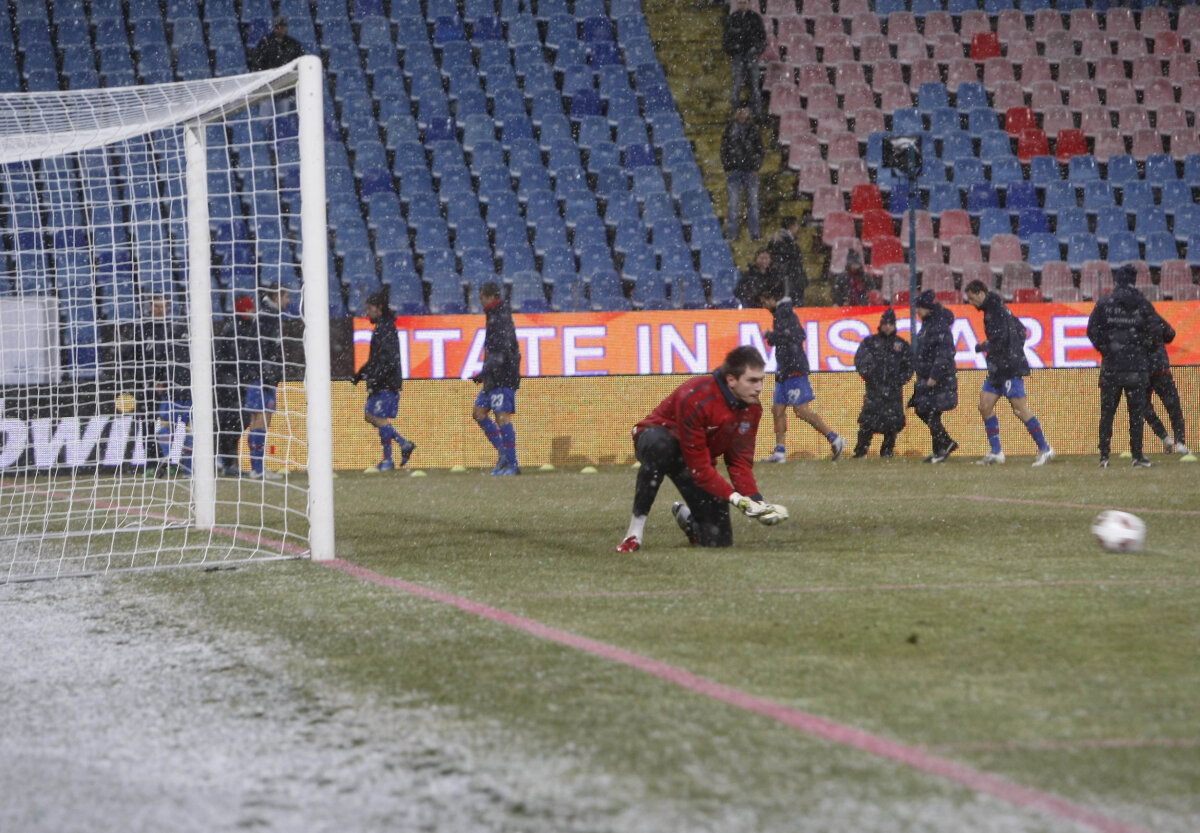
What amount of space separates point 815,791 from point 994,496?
8695mm

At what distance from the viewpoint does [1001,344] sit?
1549 centimetres

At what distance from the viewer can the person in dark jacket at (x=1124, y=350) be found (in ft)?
49.5

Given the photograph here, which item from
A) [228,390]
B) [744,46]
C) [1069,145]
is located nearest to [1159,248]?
[1069,145]

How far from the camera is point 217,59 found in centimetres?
2231

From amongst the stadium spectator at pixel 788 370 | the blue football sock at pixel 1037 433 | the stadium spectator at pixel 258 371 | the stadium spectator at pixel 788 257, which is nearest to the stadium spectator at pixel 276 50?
the stadium spectator at pixel 258 371

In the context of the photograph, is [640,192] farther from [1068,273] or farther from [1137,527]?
[1137,527]

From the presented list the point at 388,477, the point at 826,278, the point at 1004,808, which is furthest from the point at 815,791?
the point at 826,278

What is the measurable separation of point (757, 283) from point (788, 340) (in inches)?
66.9

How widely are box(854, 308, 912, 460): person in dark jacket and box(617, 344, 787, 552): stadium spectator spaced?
31.3 ft

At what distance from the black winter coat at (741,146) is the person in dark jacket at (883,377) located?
130 inches

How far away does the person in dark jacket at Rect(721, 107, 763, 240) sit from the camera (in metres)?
19.8

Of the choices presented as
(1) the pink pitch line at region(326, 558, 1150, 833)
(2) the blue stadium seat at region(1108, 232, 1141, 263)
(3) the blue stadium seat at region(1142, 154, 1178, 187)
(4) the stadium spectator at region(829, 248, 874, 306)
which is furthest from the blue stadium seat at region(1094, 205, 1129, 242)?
(1) the pink pitch line at region(326, 558, 1150, 833)

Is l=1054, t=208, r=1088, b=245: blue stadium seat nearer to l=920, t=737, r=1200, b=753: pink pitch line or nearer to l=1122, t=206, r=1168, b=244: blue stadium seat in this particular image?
l=1122, t=206, r=1168, b=244: blue stadium seat

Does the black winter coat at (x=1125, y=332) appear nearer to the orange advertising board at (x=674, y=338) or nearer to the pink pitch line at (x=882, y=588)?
the orange advertising board at (x=674, y=338)
